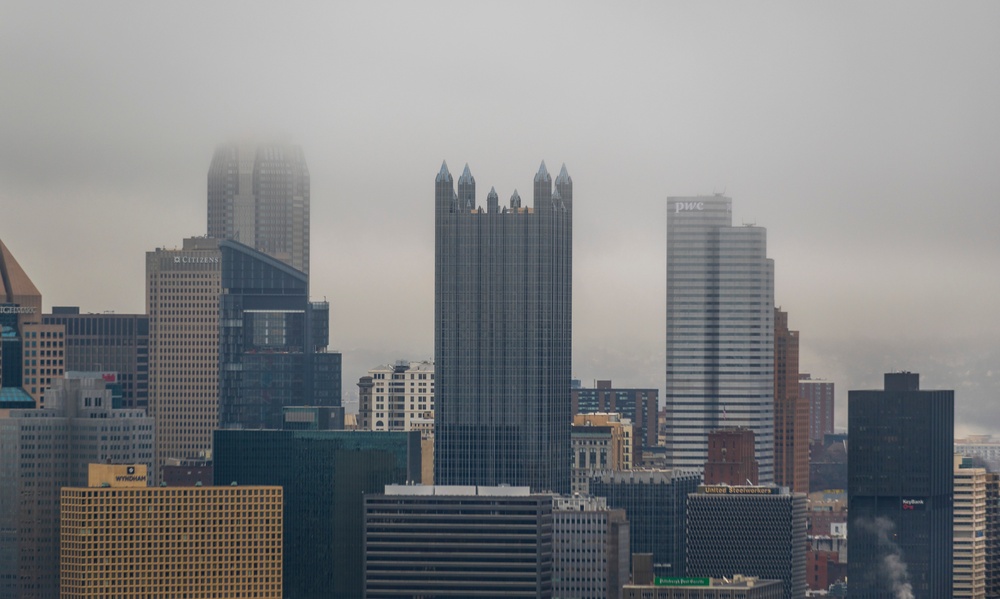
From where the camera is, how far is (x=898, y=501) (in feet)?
582

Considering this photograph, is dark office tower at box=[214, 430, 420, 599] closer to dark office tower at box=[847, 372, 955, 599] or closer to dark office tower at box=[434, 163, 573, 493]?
dark office tower at box=[434, 163, 573, 493]

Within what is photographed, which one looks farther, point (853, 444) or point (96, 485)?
point (853, 444)

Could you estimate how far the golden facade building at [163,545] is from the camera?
151125mm

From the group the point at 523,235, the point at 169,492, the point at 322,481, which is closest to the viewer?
the point at 169,492

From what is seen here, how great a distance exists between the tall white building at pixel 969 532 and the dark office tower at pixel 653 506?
16765 mm

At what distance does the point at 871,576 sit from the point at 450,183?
118ft

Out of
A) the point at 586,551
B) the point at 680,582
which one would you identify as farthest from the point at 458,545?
the point at 680,582

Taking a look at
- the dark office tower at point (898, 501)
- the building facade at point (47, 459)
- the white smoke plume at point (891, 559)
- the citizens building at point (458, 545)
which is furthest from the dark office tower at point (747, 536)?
the building facade at point (47, 459)

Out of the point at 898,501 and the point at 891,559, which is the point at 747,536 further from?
the point at 898,501

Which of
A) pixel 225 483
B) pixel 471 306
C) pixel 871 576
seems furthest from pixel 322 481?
pixel 871 576

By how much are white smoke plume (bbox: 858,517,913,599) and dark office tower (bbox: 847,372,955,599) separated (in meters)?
0.05

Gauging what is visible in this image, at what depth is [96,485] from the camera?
509 feet

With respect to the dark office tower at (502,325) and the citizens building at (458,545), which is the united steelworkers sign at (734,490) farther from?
the citizens building at (458,545)

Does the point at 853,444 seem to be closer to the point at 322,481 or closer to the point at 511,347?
the point at 511,347
